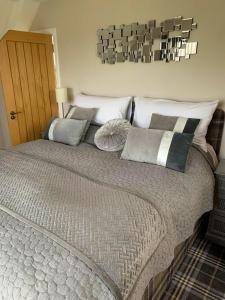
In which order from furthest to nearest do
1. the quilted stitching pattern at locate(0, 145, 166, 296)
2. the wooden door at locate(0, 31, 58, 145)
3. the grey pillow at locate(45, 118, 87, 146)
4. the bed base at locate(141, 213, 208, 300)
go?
the wooden door at locate(0, 31, 58, 145) < the grey pillow at locate(45, 118, 87, 146) < the bed base at locate(141, 213, 208, 300) < the quilted stitching pattern at locate(0, 145, 166, 296)

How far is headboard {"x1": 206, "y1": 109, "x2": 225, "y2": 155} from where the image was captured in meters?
2.09

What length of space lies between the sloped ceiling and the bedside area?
2.70 metres

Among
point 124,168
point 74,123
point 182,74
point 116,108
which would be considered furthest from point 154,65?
point 124,168

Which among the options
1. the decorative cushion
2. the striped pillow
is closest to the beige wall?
the striped pillow

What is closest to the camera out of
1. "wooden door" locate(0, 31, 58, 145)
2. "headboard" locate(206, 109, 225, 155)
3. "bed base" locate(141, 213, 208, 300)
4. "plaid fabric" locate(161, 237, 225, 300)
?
"bed base" locate(141, 213, 208, 300)

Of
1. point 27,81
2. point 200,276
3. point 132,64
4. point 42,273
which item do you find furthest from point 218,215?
point 27,81

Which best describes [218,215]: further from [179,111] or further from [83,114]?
[83,114]

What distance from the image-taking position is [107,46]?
2.65m

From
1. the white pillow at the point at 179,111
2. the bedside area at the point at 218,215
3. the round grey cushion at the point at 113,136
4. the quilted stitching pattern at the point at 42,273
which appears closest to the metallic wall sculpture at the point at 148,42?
the white pillow at the point at 179,111

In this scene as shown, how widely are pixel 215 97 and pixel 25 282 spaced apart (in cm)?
205

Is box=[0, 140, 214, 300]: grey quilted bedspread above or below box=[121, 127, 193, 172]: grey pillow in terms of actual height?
below

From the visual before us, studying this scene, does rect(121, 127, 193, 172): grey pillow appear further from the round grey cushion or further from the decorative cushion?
the decorative cushion

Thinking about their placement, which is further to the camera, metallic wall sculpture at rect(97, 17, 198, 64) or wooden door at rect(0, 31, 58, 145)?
wooden door at rect(0, 31, 58, 145)

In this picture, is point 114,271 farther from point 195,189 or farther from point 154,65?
point 154,65
